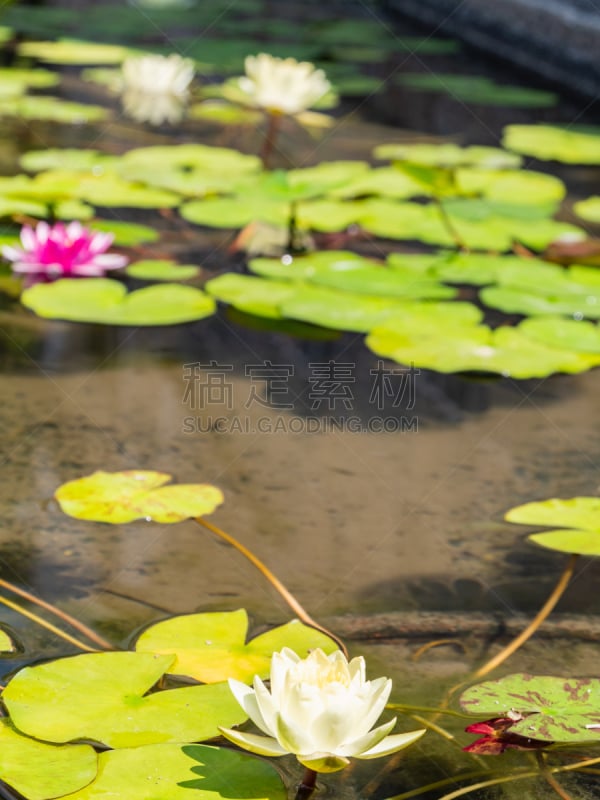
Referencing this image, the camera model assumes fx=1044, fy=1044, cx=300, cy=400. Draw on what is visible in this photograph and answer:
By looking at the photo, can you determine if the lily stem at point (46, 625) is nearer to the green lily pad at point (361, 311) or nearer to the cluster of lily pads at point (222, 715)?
the cluster of lily pads at point (222, 715)

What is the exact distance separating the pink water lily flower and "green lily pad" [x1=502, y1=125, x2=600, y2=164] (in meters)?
1.46

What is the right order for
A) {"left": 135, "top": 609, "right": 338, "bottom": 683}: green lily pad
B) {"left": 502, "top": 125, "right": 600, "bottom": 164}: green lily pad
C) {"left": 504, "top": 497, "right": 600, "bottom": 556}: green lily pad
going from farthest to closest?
{"left": 502, "top": 125, "right": 600, "bottom": 164}: green lily pad
{"left": 504, "top": 497, "right": 600, "bottom": 556}: green lily pad
{"left": 135, "top": 609, "right": 338, "bottom": 683}: green lily pad

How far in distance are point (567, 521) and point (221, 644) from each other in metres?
0.47

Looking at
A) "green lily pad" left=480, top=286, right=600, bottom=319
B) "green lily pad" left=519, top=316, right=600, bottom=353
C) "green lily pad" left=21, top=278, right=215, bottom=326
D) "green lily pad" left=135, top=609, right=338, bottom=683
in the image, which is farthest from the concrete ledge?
"green lily pad" left=135, top=609, right=338, bottom=683

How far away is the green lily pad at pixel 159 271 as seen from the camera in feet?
6.63

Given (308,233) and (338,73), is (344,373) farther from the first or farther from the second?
(338,73)

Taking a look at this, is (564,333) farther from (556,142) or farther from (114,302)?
(556,142)

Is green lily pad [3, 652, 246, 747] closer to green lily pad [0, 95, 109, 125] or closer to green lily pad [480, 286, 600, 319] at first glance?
green lily pad [480, 286, 600, 319]

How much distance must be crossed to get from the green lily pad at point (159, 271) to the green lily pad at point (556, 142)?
4.39 ft

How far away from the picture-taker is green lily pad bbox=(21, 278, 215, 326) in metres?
1.80

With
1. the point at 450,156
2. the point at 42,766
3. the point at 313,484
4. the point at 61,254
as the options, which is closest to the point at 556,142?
the point at 450,156

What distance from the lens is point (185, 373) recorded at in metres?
1.68

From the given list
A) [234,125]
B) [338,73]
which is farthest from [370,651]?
[338,73]

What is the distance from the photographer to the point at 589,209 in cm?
243
